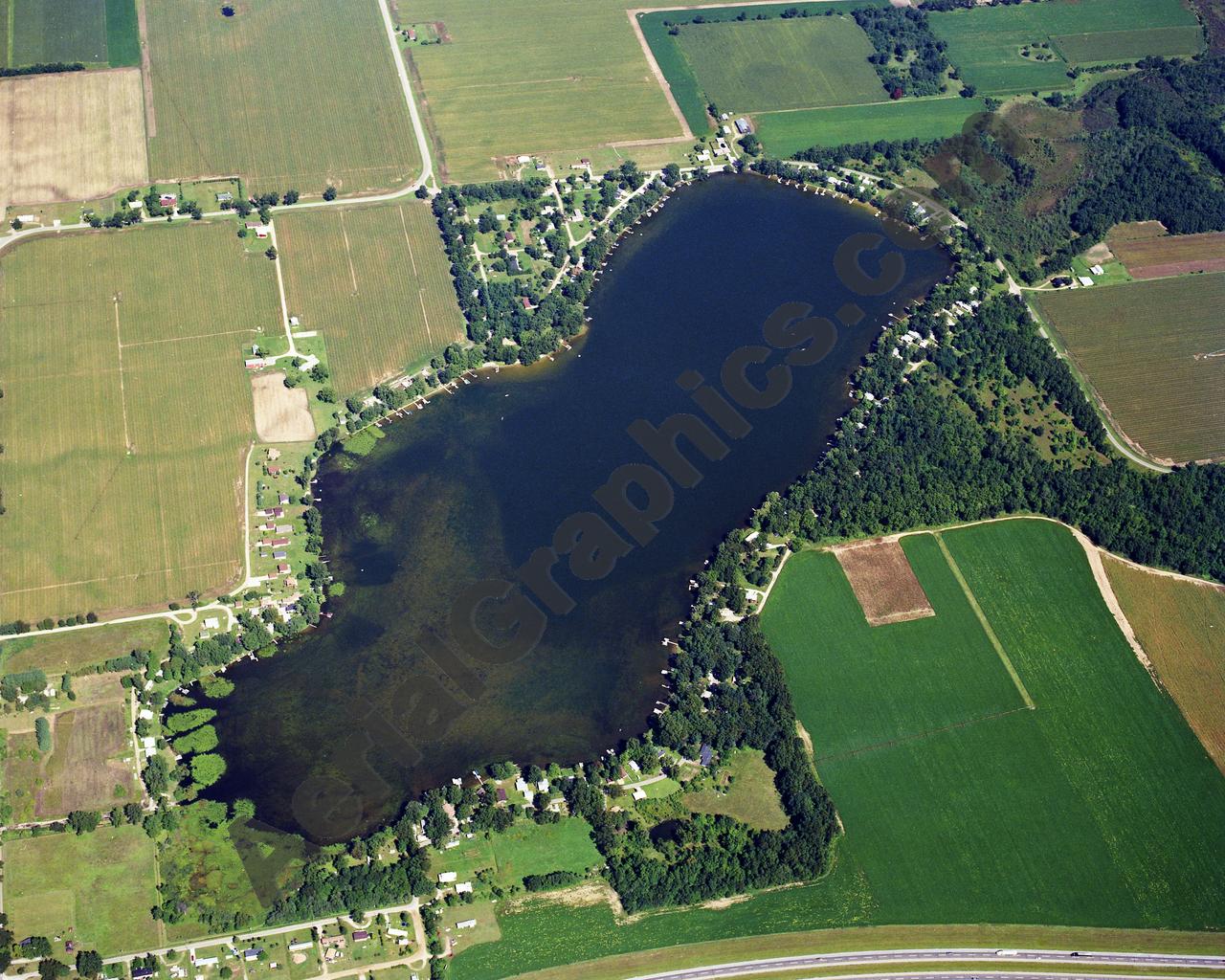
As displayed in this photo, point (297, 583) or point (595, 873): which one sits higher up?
point (297, 583)

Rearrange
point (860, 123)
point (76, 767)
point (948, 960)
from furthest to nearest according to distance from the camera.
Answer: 1. point (860, 123)
2. point (76, 767)
3. point (948, 960)

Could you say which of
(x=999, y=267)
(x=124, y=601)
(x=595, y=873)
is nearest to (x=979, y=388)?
(x=999, y=267)

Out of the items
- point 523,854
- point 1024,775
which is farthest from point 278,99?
point 1024,775

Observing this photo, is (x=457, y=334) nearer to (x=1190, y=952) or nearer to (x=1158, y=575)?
(x=1158, y=575)

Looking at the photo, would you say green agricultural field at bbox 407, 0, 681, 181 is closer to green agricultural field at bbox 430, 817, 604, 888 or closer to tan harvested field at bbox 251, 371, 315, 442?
tan harvested field at bbox 251, 371, 315, 442

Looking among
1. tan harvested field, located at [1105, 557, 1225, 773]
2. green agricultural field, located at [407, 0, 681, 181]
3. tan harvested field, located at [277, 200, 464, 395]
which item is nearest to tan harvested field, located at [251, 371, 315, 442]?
tan harvested field, located at [277, 200, 464, 395]

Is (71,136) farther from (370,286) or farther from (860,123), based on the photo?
(860,123)
